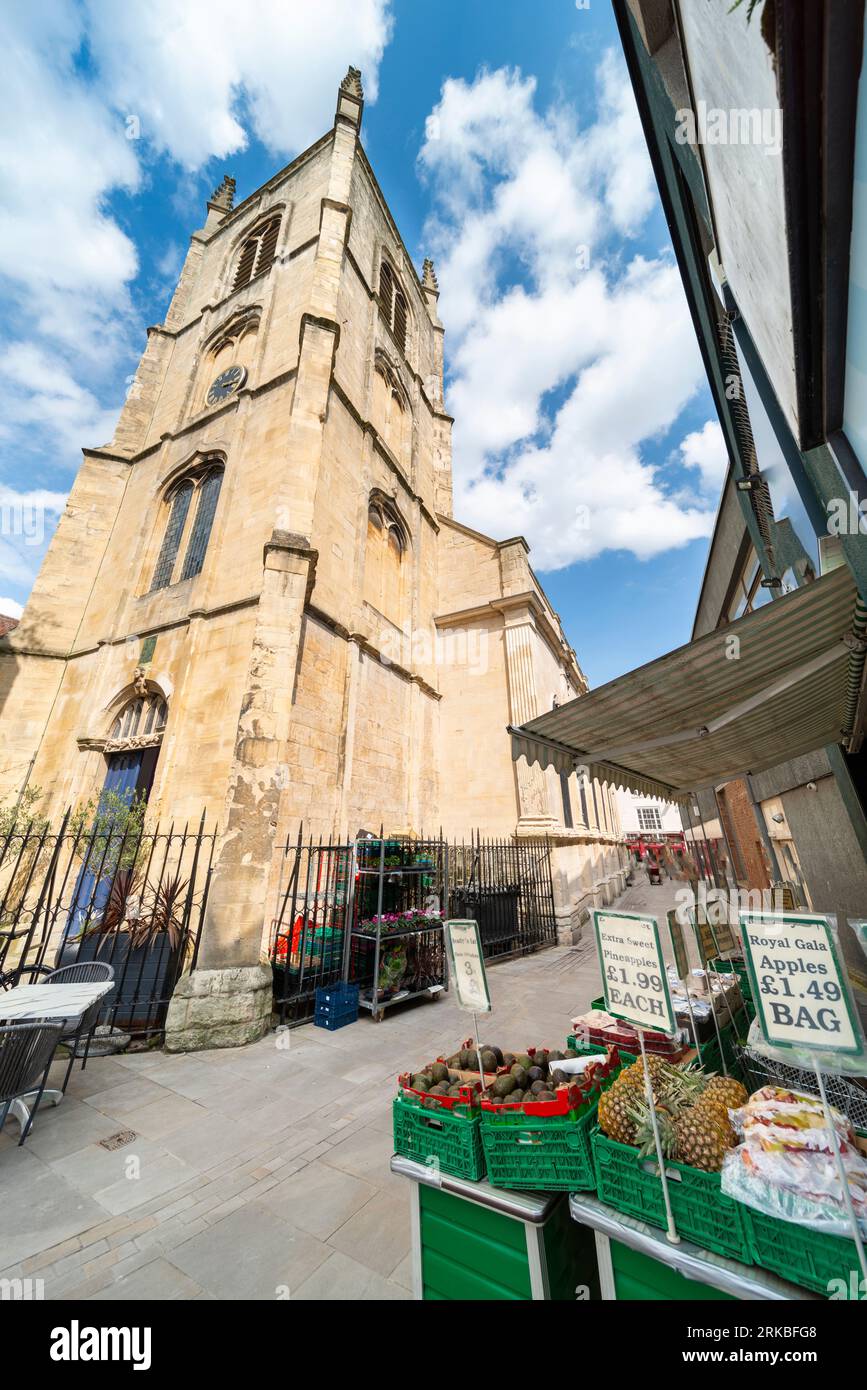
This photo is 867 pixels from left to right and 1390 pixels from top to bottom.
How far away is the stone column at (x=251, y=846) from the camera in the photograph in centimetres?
541

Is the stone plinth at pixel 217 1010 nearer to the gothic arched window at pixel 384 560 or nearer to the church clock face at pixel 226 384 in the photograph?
the gothic arched window at pixel 384 560

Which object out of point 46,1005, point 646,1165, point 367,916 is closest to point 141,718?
point 367,916

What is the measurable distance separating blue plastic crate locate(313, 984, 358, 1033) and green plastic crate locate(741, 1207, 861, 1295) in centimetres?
549

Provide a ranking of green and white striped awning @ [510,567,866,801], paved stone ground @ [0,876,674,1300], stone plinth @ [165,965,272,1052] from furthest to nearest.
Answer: stone plinth @ [165,965,272,1052], green and white striped awning @ [510,567,866,801], paved stone ground @ [0,876,674,1300]

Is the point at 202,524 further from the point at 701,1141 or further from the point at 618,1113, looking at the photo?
the point at 701,1141

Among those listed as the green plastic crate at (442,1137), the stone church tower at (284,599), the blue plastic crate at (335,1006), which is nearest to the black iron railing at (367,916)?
the blue plastic crate at (335,1006)

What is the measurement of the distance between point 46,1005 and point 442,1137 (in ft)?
12.2

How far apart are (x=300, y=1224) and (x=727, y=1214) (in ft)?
7.72

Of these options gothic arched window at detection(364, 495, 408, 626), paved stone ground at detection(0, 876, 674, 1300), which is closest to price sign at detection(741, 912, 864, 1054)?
paved stone ground at detection(0, 876, 674, 1300)

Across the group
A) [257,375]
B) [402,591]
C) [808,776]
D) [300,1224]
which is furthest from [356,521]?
[300,1224]

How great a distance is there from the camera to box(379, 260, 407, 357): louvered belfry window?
1738 cm

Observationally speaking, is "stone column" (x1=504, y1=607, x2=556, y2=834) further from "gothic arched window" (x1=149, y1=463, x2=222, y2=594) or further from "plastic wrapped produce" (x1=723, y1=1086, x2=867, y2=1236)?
"plastic wrapped produce" (x1=723, y1=1086, x2=867, y2=1236)

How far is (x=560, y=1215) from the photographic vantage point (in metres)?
1.93
